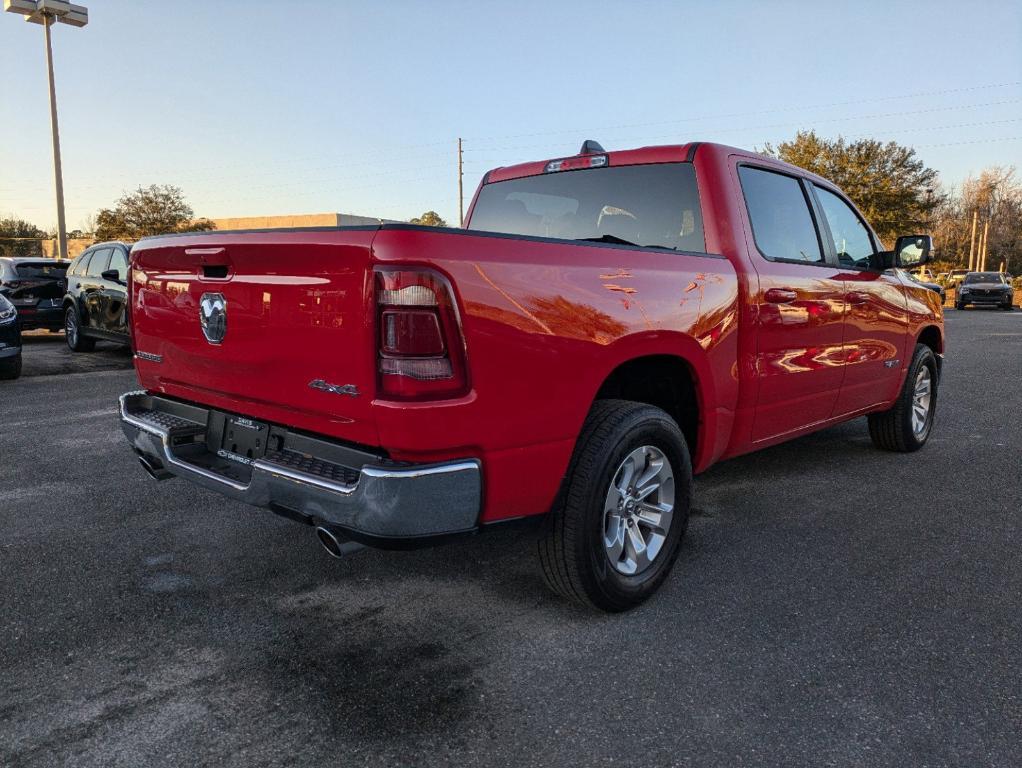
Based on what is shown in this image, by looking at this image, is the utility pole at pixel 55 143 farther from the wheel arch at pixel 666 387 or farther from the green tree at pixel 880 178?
the green tree at pixel 880 178

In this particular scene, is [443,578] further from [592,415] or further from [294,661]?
[592,415]

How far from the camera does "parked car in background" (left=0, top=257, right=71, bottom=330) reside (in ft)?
A: 42.6

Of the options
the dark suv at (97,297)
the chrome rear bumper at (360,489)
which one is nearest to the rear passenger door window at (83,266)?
the dark suv at (97,297)

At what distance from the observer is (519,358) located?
8.05ft

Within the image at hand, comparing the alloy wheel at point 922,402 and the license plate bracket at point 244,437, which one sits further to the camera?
the alloy wheel at point 922,402

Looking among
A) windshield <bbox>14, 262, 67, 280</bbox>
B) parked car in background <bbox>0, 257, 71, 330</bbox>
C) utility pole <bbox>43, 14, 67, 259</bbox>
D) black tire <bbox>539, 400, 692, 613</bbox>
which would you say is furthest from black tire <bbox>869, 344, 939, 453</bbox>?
utility pole <bbox>43, 14, 67, 259</bbox>

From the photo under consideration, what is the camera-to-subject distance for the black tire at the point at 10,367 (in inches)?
354

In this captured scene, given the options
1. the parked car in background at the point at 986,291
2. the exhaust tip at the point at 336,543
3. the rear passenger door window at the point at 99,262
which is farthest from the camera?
the parked car in background at the point at 986,291

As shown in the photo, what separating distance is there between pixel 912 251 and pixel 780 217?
4.92 ft

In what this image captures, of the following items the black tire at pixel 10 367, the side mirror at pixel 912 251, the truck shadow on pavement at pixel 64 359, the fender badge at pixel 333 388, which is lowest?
the truck shadow on pavement at pixel 64 359

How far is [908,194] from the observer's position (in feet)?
124

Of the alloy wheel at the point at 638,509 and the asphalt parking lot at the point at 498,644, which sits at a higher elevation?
the alloy wheel at the point at 638,509

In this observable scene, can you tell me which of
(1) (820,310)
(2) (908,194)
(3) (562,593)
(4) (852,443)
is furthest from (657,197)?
(2) (908,194)

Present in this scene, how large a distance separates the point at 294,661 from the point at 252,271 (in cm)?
134
